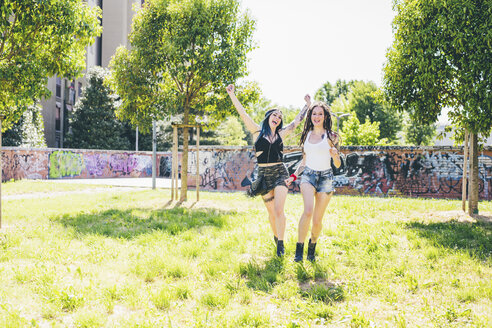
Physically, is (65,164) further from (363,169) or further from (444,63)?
(444,63)

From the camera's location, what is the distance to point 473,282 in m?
3.71

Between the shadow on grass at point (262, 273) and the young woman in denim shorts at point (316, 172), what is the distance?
299mm

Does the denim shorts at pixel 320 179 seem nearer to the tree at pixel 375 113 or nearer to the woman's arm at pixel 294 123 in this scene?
the woman's arm at pixel 294 123

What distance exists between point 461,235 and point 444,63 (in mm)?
3704

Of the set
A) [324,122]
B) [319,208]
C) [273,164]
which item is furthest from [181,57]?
[319,208]

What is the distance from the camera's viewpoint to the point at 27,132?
24703 millimetres

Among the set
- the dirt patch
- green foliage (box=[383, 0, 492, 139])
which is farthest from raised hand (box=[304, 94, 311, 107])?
green foliage (box=[383, 0, 492, 139])

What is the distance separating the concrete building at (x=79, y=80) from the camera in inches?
1288

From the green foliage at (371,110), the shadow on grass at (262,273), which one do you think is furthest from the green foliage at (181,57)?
the green foliage at (371,110)

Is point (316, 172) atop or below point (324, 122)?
below

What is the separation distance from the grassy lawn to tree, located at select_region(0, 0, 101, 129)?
2.56 metres

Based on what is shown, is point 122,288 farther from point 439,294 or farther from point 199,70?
point 199,70

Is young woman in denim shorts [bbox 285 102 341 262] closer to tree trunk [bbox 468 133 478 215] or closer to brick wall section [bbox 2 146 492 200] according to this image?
tree trunk [bbox 468 133 478 215]

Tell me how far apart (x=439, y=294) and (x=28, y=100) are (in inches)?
271
